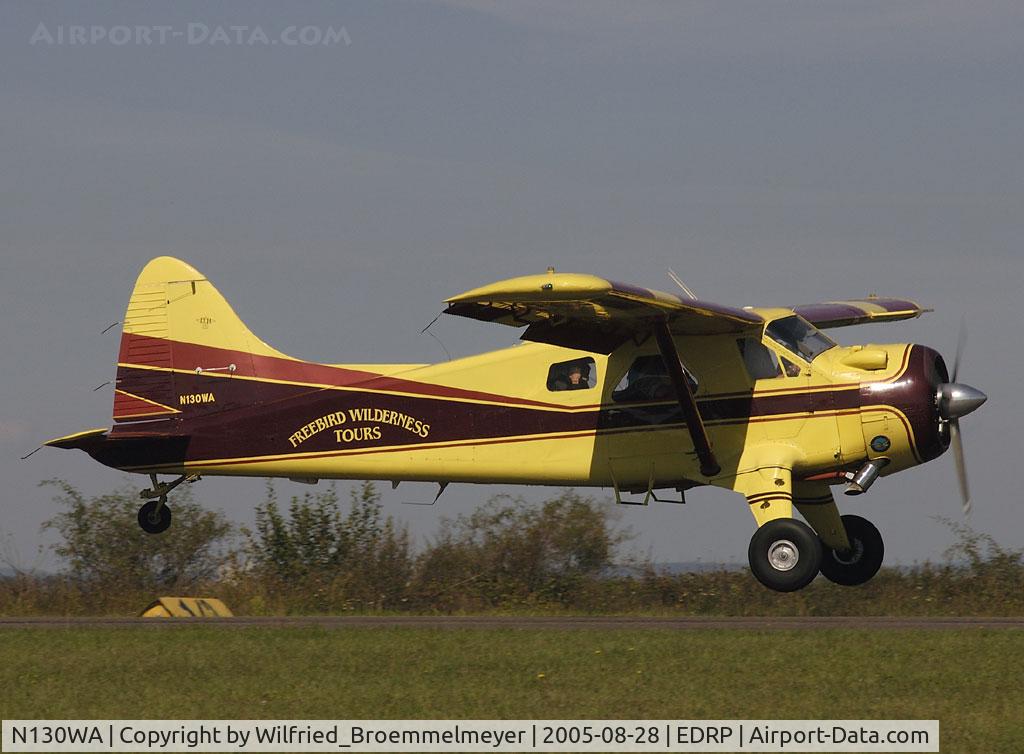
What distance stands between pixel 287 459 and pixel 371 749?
9.34 metres

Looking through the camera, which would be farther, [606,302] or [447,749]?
[606,302]

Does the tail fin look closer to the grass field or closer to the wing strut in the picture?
the grass field

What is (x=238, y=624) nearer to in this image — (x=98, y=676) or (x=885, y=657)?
(x=98, y=676)

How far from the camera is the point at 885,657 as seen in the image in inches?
452

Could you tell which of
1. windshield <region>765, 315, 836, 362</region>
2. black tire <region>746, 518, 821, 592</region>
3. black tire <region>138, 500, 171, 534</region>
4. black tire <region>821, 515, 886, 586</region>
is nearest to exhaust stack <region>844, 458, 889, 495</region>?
black tire <region>746, 518, 821, 592</region>

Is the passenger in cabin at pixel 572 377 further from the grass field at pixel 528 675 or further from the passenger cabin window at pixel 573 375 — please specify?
the grass field at pixel 528 675

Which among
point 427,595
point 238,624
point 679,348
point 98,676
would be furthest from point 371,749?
point 427,595

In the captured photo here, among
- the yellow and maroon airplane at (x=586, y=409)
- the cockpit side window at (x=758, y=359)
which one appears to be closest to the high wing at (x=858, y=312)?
the yellow and maroon airplane at (x=586, y=409)

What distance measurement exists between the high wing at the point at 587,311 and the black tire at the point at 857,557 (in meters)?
3.29

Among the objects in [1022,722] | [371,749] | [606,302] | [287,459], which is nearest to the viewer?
[371,749]

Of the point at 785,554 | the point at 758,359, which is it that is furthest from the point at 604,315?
the point at 785,554

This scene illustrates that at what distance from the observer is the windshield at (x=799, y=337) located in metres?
16.0

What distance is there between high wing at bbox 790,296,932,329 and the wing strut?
127 inches

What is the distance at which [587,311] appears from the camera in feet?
48.4
